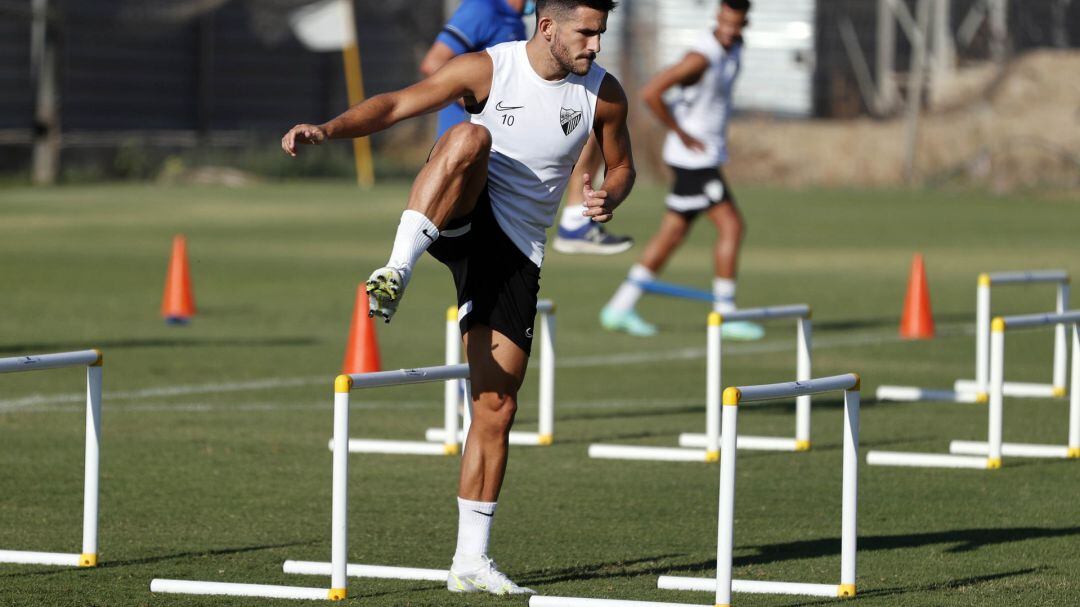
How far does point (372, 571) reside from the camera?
6.98 metres

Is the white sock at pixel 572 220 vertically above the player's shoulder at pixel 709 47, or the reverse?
the player's shoulder at pixel 709 47

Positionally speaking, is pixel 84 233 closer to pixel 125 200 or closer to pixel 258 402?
pixel 125 200

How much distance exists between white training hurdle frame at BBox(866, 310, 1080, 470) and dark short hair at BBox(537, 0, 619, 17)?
320cm

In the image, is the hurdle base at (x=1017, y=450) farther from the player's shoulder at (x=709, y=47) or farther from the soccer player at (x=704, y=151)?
the player's shoulder at (x=709, y=47)

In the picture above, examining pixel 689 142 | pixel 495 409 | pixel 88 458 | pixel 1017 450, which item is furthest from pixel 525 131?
pixel 689 142

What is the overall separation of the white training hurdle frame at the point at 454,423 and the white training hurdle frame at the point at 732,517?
3.13 meters

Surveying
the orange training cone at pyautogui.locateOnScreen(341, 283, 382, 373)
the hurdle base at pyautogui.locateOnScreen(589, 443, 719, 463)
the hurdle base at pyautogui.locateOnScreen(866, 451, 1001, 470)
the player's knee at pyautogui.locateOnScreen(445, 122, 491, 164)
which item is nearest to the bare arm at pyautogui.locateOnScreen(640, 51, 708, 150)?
the orange training cone at pyautogui.locateOnScreen(341, 283, 382, 373)

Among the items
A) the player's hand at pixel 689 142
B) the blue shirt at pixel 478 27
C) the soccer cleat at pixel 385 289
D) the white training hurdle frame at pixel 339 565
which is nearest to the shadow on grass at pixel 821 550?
the white training hurdle frame at pixel 339 565

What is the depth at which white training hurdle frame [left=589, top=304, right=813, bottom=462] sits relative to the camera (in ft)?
31.4

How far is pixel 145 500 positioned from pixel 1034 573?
12.6 feet

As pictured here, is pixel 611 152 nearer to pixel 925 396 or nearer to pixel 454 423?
pixel 454 423

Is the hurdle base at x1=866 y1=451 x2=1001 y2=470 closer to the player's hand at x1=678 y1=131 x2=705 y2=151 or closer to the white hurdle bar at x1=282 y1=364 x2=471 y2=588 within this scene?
the white hurdle bar at x1=282 y1=364 x2=471 y2=588

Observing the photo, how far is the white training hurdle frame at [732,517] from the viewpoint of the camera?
6.11 meters

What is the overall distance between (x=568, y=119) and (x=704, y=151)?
8252mm
